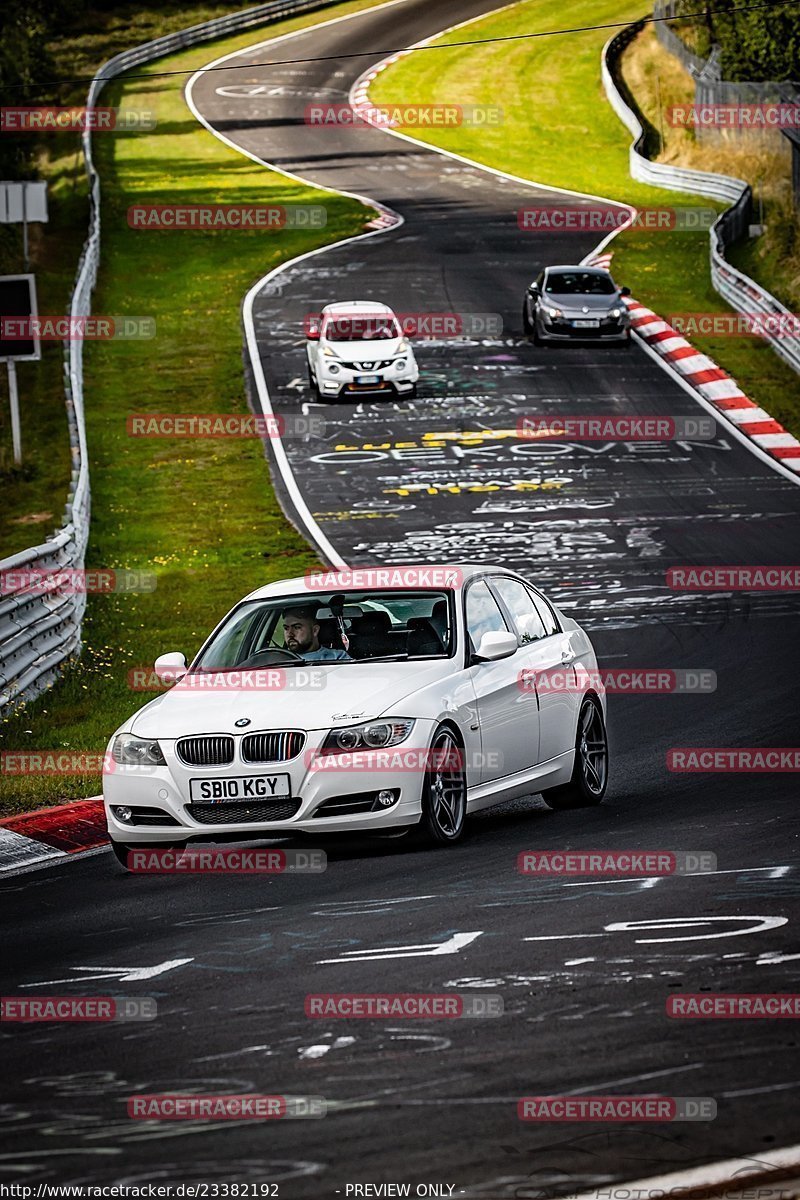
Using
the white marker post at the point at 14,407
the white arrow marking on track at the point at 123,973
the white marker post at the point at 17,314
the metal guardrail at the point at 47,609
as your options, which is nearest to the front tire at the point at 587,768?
the white arrow marking on track at the point at 123,973

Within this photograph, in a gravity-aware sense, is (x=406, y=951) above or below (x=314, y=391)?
above

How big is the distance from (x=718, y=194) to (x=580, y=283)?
16.1 metres

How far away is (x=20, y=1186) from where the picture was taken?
5184 millimetres

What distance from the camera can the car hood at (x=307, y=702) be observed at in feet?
32.6

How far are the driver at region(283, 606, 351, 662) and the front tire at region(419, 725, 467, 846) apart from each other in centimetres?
105

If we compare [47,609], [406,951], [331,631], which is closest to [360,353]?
[47,609]

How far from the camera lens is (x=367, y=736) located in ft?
32.4

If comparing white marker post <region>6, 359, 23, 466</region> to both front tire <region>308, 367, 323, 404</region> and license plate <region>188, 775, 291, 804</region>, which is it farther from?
license plate <region>188, 775, 291, 804</region>

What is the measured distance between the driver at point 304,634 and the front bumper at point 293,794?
1.20 m

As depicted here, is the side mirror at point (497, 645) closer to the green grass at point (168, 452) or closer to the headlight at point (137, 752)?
the headlight at point (137, 752)

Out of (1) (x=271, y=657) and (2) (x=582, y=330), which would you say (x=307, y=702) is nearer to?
(1) (x=271, y=657)

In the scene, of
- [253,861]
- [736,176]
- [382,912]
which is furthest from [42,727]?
[736,176]

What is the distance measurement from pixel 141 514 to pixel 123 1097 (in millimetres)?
22067

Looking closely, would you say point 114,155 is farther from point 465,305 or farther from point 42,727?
point 42,727
